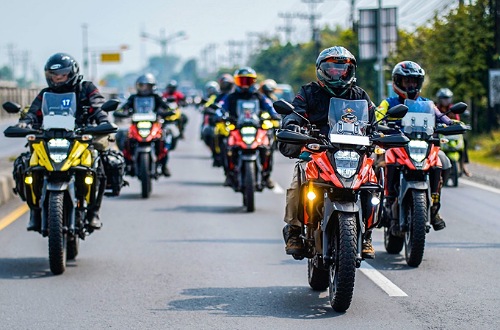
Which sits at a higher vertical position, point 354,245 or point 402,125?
point 402,125

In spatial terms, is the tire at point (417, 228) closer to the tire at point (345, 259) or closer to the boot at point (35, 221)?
the tire at point (345, 259)

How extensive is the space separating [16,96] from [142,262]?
38.3 meters

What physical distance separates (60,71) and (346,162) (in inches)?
151

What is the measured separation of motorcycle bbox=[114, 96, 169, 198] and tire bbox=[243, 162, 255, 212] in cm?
241

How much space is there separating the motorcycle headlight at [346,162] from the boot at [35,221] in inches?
138

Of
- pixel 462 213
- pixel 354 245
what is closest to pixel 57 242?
pixel 354 245

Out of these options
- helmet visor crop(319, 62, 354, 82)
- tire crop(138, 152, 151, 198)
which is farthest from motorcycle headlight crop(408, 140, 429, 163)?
tire crop(138, 152, 151, 198)

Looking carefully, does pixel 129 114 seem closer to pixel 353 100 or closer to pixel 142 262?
pixel 142 262

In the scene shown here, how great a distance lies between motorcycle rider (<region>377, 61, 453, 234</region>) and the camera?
1155 cm

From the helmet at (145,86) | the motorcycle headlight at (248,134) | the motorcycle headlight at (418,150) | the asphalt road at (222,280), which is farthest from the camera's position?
the helmet at (145,86)

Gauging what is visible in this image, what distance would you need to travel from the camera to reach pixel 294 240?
30.9ft

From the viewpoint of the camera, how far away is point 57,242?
34.4 feet

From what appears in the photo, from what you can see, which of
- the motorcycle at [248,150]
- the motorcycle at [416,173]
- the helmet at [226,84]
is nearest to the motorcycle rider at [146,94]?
the motorcycle at [248,150]

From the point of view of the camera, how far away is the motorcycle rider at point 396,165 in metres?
11.6
